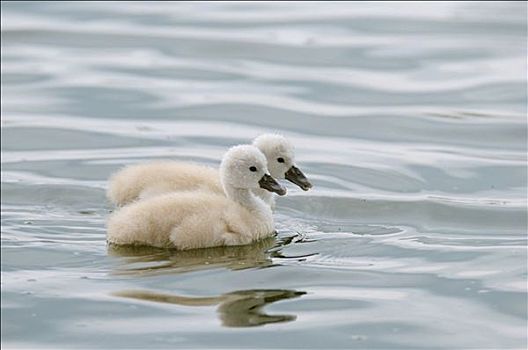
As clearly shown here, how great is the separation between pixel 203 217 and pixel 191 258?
268mm

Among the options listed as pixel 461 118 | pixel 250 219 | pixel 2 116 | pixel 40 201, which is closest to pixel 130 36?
pixel 2 116

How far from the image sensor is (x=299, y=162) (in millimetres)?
11742

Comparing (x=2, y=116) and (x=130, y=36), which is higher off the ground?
(x=130, y=36)

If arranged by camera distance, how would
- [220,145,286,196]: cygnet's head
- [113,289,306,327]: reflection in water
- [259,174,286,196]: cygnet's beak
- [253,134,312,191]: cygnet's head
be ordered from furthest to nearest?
[253,134,312,191]: cygnet's head, [259,174,286,196]: cygnet's beak, [220,145,286,196]: cygnet's head, [113,289,306,327]: reflection in water

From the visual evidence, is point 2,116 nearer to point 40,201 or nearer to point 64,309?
point 40,201

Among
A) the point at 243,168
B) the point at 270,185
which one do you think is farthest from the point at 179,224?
the point at 270,185

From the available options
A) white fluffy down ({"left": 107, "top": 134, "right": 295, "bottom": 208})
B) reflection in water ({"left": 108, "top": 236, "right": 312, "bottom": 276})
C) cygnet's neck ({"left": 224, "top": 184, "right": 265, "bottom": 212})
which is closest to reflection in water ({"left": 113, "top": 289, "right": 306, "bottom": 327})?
reflection in water ({"left": 108, "top": 236, "right": 312, "bottom": 276})

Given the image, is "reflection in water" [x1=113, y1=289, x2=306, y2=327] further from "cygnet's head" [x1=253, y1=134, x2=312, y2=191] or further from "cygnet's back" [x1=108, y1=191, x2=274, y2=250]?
"cygnet's head" [x1=253, y1=134, x2=312, y2=191]

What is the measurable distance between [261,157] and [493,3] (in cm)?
867

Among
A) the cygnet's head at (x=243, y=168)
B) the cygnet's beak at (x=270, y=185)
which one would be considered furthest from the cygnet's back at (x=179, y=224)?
the cygnet's beak at (x=270, y=185)

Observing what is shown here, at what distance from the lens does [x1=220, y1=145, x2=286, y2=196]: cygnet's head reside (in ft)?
31.3

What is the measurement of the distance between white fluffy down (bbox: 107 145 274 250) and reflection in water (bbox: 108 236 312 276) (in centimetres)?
4

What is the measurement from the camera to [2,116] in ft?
43.3

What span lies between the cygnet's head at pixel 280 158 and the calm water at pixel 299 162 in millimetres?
294
